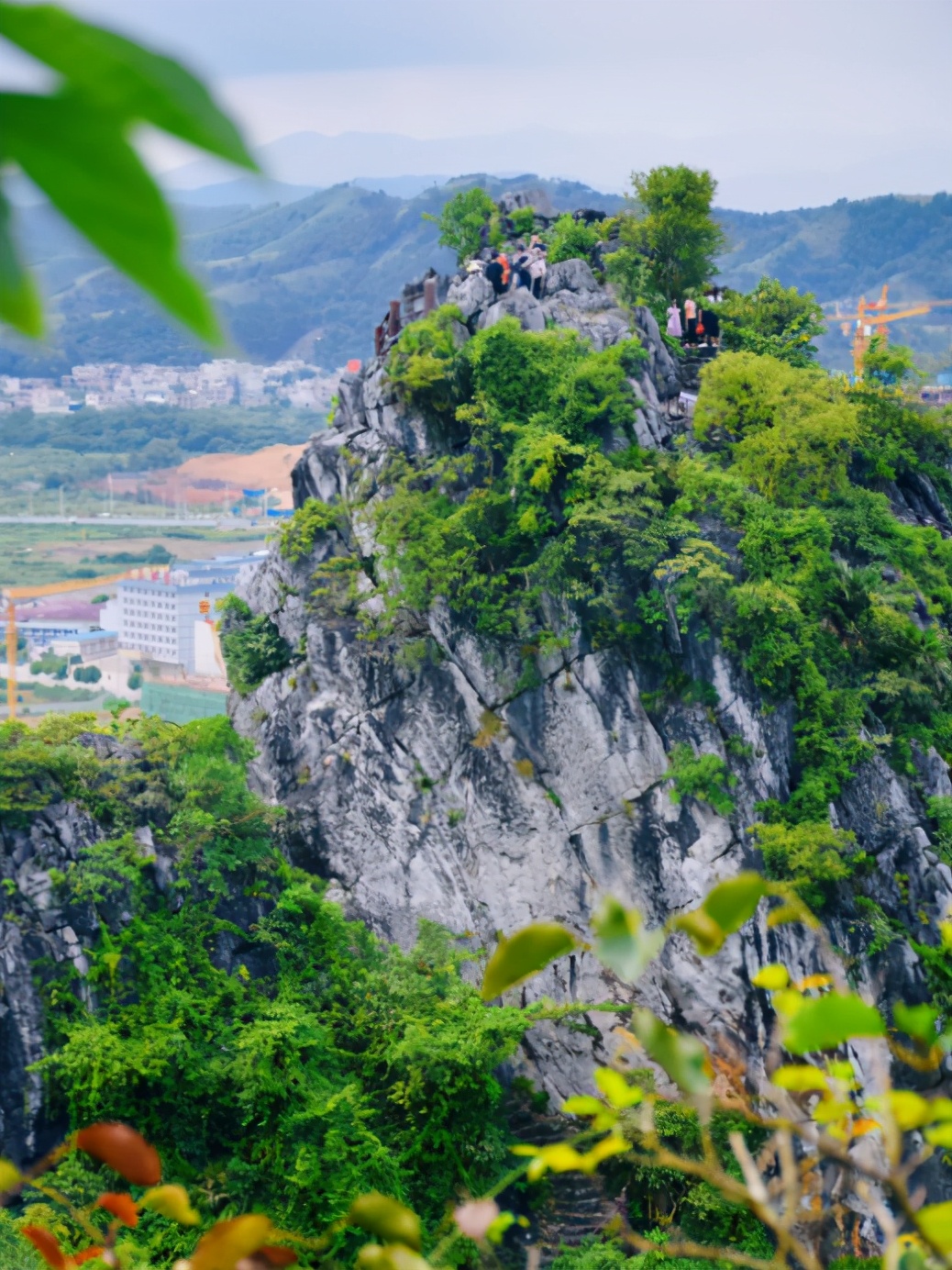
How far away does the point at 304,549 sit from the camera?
12.3 metres

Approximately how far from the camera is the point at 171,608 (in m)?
31.1

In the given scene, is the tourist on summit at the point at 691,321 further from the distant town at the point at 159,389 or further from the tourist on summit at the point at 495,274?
the distant town at the point at 159,389

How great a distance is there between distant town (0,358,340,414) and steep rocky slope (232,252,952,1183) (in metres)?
19.3

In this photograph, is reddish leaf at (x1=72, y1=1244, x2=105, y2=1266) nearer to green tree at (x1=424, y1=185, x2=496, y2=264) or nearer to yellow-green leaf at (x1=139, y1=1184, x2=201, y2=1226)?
yellow-green leaf at (x1=139, y1=1184, x2=201, y2=1226)

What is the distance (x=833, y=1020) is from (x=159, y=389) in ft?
136

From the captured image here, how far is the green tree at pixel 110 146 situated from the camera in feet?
1.24

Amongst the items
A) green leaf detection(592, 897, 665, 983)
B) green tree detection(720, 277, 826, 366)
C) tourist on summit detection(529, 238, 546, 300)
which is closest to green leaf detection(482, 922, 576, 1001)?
green leaf detection(592, 897, 665, 983)

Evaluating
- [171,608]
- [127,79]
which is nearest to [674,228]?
[127,79]

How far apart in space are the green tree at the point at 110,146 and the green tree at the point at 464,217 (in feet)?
49.3

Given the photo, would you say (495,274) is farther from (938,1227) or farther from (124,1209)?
(938,1227)

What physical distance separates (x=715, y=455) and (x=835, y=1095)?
36.0 feet

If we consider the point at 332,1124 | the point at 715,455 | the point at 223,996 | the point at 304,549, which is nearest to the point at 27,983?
the point at 223,996

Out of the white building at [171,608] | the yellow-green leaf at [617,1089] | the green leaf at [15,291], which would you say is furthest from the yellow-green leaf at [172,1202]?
the white building at [171,608]

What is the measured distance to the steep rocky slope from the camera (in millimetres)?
9672
